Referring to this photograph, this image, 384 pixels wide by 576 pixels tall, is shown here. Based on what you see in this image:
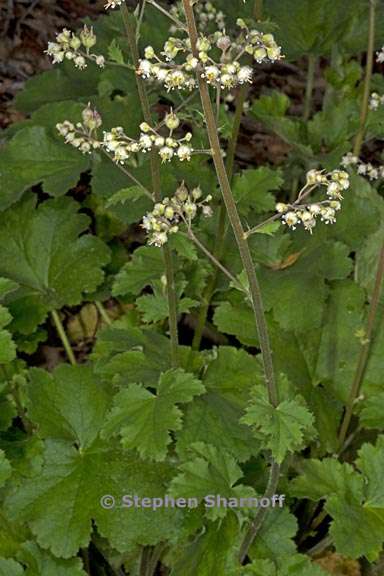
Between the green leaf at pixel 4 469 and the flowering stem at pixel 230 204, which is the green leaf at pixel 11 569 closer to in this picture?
the green leaf at pixel 4 469

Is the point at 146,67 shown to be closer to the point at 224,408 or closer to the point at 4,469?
the point at 224,408

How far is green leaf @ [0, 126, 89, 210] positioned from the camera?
366cm

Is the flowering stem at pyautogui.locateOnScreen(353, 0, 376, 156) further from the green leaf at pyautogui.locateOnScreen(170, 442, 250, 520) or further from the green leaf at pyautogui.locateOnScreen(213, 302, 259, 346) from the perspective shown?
the green leaf at pyautogui.locateOnScreen(170, 442, 250, 520)

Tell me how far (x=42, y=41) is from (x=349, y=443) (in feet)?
12.6

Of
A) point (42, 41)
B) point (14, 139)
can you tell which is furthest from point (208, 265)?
point (42, 41)

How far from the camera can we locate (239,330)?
10.8 ft

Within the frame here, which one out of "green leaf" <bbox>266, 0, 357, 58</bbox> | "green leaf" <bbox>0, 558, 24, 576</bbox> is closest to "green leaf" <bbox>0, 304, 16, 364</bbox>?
"green leaf" <bbox>0, 558, 24, 576</bbox>

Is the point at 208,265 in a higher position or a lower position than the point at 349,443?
higher

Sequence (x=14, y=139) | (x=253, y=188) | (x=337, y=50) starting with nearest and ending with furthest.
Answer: (x=253, y=188)
(x=14, y=139)
(x=337, y=50)

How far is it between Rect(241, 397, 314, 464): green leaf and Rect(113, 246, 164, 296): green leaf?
95cm

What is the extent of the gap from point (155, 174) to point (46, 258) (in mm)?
1248

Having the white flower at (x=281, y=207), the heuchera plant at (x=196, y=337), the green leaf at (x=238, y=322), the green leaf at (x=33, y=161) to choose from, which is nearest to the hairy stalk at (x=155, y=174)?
the heuchera plant at (x=196, y=337)

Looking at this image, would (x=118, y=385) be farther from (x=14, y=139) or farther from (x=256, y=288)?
(x=14, y=139)

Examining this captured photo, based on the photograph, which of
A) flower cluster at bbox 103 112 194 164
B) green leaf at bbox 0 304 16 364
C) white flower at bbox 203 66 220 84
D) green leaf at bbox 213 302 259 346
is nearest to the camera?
white flower at bbox 203 66 220 84
